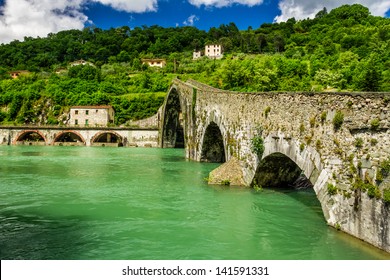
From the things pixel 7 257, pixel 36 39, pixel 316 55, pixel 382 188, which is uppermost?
pixel 36 39

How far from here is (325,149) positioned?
36.3ft

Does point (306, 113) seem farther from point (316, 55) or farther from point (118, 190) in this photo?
point (316, 55)

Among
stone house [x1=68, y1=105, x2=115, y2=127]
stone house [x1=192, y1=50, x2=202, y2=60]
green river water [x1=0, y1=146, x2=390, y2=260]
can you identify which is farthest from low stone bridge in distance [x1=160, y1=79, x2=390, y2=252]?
stone house [x1=192, y1=50, x2=202, y2=60]

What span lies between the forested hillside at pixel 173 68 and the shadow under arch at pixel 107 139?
16.8 feet

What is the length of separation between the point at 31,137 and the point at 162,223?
55.5 meters

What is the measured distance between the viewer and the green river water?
30.5 feet

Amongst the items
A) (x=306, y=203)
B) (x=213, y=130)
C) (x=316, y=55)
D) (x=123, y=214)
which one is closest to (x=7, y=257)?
(x=123, y=214)

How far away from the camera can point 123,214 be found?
1298 cm

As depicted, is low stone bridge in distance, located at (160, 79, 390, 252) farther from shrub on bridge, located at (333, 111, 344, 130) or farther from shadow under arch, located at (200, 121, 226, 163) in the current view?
shadow under arch, located at (200, 121, 226, 163)

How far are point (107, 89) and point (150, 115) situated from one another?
46.5 ft

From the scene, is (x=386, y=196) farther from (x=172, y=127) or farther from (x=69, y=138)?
(x=69, y=138)

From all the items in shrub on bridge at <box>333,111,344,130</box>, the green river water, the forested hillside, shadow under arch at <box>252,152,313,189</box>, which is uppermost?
the forested hillside

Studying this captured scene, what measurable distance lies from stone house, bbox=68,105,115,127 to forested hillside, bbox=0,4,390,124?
259 cm

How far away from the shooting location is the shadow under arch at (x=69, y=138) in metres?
57.7
